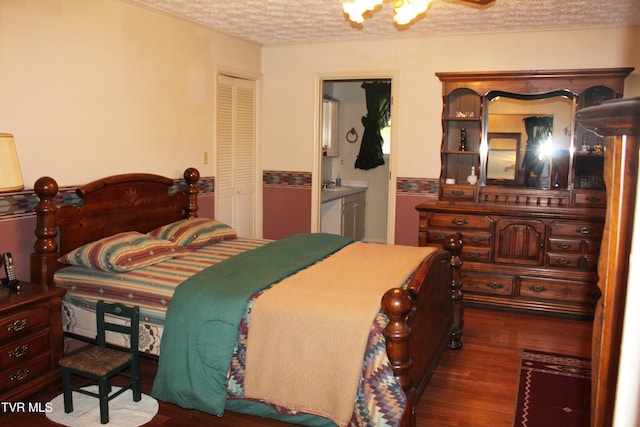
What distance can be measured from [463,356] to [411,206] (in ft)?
6.72

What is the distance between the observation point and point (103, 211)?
3818mm

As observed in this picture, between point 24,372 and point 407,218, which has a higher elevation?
point 407,218

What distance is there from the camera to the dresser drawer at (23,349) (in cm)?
285

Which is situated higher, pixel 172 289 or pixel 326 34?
pixel 326 34

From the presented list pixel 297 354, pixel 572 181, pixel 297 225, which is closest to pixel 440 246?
pixel 572 181

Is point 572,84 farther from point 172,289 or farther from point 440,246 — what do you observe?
point 172,289

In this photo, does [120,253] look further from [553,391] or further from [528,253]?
[528,253]

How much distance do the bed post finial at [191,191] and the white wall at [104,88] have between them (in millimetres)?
149

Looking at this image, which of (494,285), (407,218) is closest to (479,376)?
(494,285)

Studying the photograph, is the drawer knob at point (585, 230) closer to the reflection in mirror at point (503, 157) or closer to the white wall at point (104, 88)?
the reflection in mirror at point (503, 157)

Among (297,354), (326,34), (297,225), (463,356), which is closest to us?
(297,354)

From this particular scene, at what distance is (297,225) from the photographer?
6066mm

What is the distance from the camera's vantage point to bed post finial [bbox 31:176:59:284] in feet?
10.9

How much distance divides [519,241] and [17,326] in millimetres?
3764
